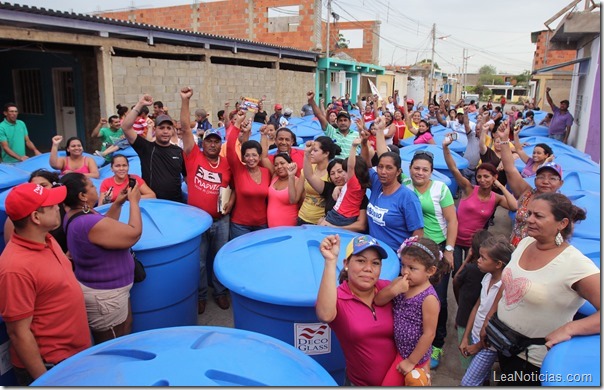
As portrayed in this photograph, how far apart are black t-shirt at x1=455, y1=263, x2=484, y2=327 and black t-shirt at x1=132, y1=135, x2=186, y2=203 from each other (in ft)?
9.19

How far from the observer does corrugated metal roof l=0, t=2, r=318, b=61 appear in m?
8.31

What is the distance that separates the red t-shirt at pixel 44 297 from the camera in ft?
6.90

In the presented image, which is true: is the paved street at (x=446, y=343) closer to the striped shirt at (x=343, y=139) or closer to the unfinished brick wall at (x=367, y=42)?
the striped shirt at (x=343, y=139)

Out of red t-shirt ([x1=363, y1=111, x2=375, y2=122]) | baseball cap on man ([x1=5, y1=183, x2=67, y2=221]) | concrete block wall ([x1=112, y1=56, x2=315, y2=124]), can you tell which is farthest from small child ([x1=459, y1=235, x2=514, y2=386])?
concrete block wall ([x1=112, y1=56, x2=315, y2=124])

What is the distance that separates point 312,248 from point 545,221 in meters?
1.38

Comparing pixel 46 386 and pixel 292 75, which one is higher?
pixel 292 75

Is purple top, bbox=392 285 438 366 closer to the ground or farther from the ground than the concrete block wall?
closer to the ground

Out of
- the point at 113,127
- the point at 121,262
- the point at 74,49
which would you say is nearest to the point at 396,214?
the point at 121,262

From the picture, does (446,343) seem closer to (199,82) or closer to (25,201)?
(25,201)

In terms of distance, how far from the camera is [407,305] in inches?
88.3

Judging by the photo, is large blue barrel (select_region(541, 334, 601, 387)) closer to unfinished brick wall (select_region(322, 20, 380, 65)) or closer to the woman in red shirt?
the woman in red shirt

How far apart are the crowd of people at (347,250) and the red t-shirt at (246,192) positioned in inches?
0.4

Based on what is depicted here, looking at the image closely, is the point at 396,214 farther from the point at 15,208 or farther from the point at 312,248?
the point at 15,208

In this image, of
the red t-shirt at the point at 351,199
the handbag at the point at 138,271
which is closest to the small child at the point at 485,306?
the red t-shirt at the point at 351,199
